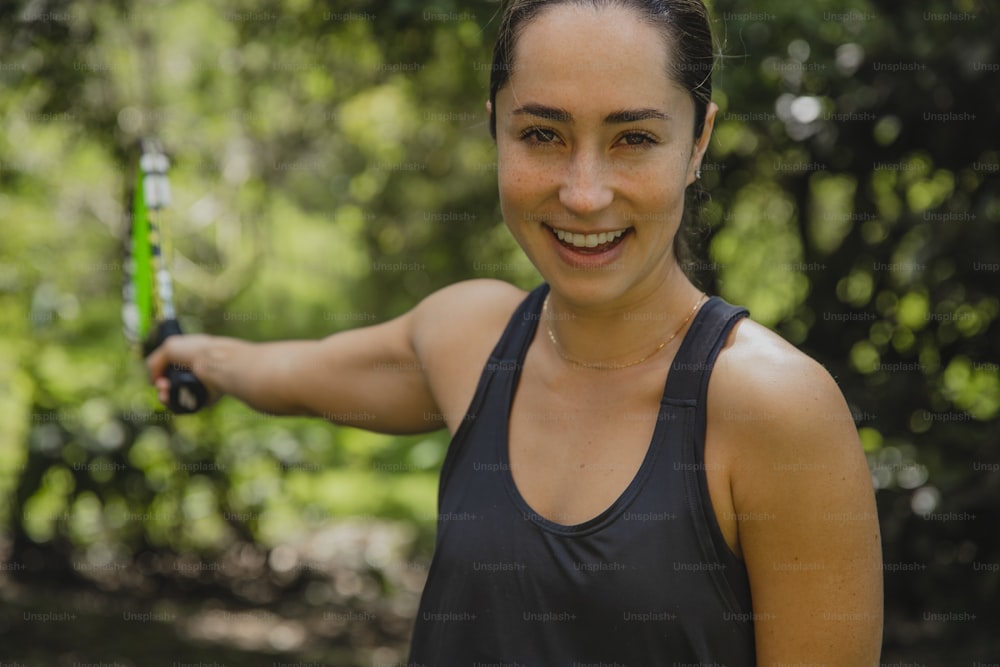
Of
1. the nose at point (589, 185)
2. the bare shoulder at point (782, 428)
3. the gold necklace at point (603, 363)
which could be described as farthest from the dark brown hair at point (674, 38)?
the bare shoulder at point (782, 428)

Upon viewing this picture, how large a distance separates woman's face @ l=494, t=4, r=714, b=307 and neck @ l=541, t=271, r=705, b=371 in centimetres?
5

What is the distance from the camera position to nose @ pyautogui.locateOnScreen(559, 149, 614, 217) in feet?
4.99

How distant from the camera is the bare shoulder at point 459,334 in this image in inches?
72.1

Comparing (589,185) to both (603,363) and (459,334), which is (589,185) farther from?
(459,334)

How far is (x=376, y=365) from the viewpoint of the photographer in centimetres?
210

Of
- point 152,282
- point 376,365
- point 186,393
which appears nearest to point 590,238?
point 376,365

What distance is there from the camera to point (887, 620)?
12.9 ft

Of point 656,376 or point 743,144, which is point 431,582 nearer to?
point 656,376

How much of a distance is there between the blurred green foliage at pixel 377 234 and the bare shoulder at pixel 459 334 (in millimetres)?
740

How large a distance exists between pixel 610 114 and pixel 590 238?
175mm

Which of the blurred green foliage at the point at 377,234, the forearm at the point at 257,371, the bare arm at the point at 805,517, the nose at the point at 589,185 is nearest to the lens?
the bare arm at the point at 805,517

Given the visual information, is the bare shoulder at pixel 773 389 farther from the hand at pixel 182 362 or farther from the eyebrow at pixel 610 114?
the hand at pixel 182 362

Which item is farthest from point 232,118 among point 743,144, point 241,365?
point 241,365

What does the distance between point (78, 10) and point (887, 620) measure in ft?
11.7
